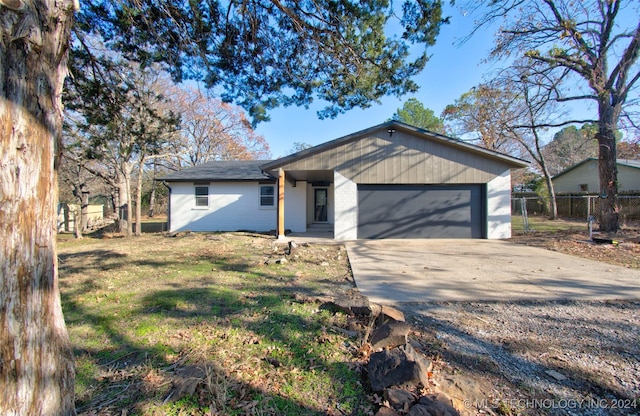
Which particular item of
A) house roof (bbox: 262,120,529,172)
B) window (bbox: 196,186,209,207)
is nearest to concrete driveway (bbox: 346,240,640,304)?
house roof (bbox: 262,120,529,172)

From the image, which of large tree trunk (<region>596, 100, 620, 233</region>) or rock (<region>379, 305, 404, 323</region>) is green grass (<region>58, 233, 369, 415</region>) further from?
Answer: large tree trunk (<region>596, 100, 620, 233</region>)

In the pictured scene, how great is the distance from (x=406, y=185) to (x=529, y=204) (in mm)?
21466

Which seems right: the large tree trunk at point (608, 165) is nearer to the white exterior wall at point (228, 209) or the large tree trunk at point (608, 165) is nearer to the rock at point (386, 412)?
the white exterior wall at point (228, 209)

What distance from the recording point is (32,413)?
60.9 inches

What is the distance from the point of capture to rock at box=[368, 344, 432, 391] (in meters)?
2.11

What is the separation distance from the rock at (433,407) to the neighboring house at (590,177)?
83.7 ft

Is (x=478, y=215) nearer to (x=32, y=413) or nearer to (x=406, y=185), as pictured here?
(x=406, y=185)

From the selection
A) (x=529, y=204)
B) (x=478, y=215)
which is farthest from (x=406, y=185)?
(x=529, y=204)

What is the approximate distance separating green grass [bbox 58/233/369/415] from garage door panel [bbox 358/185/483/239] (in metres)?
5.78

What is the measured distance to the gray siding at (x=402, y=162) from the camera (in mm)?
10931

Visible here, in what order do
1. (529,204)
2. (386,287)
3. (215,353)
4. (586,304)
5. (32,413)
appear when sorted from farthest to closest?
(529,204)
(386,287)
(586,304)
(215,353)
(32,413)

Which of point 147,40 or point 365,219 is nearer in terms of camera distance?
point 147,40

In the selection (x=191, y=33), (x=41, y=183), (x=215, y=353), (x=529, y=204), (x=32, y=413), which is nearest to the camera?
(x=32, y=413)

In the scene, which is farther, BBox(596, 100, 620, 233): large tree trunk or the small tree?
the small tree
